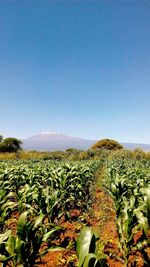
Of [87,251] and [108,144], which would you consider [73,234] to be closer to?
[87,251]

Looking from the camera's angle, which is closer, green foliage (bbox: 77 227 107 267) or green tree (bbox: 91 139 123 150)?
green foliage (bbox: 77 227 107 267)

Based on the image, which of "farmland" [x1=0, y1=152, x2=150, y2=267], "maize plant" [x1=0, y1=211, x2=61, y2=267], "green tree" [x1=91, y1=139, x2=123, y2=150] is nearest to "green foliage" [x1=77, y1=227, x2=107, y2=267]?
"farmland" [x1=0, y1=152, x2=150, y2=267]

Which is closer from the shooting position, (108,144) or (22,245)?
(22,245)

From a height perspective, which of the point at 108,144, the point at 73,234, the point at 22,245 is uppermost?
the point at 108,144

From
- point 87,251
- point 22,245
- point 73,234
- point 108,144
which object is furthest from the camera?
point 108,144

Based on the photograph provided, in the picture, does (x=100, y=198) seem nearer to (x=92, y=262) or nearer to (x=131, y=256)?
(x=131, y=256)

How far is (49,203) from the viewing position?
5.28 m

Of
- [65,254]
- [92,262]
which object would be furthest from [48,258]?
[92,262]

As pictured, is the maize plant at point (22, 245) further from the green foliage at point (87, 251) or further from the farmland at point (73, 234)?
the green foliage at point (87, 251)

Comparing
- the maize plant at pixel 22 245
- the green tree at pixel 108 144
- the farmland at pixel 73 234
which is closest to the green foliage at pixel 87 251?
the farmland at pixel 73 234

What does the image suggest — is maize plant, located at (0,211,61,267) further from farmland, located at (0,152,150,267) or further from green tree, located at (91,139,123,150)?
green tree, located at (91,139,123,150)

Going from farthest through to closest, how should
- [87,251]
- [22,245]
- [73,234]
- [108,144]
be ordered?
[108,144] → [73,234] → [22,245] → [87,251]

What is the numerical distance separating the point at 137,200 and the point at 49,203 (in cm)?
177

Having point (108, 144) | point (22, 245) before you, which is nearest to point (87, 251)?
point (22, 245)
